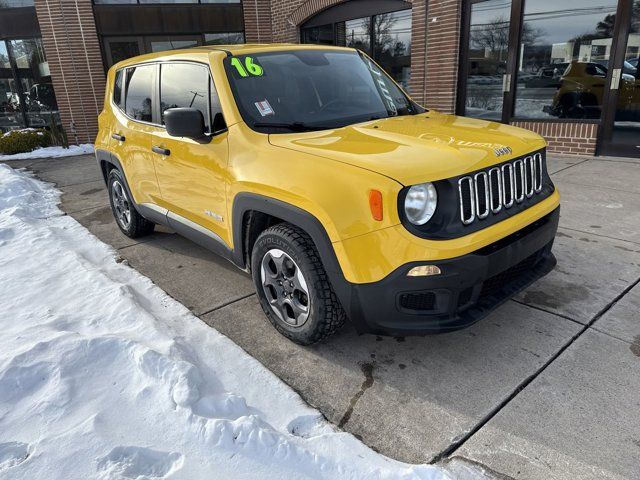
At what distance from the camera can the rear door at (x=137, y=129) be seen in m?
4.14

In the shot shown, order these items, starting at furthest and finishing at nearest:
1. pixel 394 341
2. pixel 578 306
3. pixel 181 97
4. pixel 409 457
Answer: pixel 181 97, pixel 578 306, pixel 394 341, pixel 409 457

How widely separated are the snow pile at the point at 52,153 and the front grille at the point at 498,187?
1115 cm

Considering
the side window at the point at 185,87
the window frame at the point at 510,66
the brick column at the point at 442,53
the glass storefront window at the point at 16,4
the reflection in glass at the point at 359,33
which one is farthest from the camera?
the glass storefront window at the point at 16,4

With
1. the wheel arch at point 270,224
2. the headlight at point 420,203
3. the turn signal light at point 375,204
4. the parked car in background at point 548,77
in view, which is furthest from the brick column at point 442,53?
the turn signal light at point 375,204

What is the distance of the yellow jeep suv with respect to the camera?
2.38 meters

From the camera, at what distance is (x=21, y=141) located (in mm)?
11516

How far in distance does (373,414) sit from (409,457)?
1.03 ft

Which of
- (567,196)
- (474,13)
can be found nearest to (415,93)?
(474,13)

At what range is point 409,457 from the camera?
2.17 m

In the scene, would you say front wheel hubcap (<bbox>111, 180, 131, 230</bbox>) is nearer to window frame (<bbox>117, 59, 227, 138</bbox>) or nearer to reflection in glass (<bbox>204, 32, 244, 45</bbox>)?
window frame (<bbox>117, 59, 227, 138</bbox>)

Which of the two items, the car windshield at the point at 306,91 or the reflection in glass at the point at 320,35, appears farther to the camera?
the reflection in glass at the point at 320,35

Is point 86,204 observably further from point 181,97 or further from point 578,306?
point 578,306

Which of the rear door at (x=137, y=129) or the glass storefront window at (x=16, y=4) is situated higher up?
the glass storefront window at (x=16, y=4)

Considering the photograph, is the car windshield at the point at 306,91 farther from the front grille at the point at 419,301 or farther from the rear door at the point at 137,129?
the front grille at the point at 419,301
